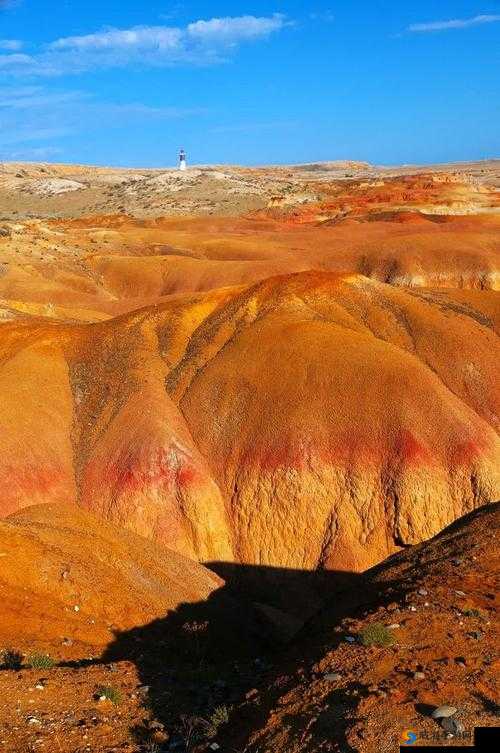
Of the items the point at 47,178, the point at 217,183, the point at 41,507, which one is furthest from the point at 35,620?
the point at 47,178

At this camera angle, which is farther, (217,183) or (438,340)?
(217,183)

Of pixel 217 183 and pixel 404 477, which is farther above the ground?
pixel 217 183

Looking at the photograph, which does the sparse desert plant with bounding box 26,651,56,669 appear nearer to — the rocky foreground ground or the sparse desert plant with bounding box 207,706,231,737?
the rocky foreground ground

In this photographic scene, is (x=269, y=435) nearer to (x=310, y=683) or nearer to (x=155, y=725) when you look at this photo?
(x=155, y=725)

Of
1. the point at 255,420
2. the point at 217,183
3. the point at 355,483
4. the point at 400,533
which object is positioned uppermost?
the point at 217,183

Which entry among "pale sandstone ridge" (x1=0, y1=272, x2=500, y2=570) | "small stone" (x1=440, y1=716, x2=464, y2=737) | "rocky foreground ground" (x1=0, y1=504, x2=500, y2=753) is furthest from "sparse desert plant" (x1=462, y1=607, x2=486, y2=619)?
"pale sandstone ridge" (x1=0, y1=272, x2=500, y2=570)

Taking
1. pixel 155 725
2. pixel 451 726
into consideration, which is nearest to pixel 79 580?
pixel 155 725

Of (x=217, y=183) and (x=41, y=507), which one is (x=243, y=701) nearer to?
(x=41, y=507)
